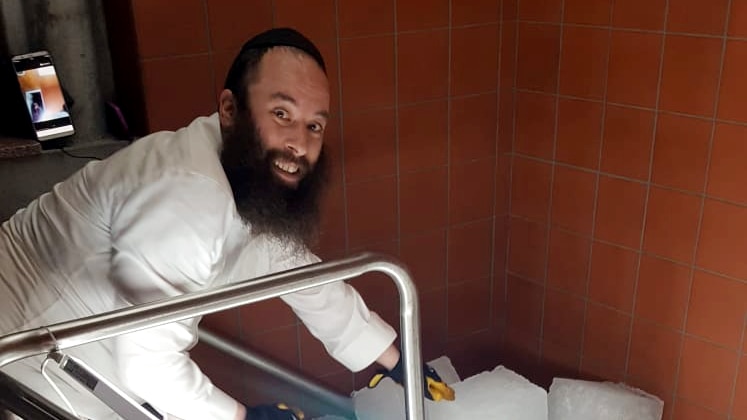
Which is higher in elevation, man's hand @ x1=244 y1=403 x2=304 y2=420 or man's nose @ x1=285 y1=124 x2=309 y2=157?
man's nose @ x1=285 y1=124 x2=309 y2=157

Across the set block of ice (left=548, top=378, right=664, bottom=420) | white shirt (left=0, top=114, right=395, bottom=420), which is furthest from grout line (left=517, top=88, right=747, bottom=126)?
white shirt (left=0, top=114, right=395, bottom=420)

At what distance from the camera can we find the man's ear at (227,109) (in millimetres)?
1848

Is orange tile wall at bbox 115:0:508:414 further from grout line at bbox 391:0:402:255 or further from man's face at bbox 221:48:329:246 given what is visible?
man's face at bbox 221:48:329:246

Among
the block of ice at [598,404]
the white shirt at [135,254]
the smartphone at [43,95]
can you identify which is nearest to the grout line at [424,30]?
the white shirt at [135,254]

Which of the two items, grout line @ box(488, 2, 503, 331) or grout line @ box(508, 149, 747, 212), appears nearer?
grout line @ box(508, 149, 747, 212)

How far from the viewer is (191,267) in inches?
63.0

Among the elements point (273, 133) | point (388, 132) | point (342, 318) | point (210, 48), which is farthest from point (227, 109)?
point (388, 132)

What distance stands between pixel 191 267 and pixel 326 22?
94cm

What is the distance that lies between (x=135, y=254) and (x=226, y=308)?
1.44 feet

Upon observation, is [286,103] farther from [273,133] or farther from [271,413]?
[271,413]

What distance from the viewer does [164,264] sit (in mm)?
1565

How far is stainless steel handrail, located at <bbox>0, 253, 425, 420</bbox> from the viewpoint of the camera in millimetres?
1041

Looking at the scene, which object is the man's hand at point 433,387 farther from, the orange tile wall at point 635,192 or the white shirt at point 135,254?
the orange tile wall at point 635,192

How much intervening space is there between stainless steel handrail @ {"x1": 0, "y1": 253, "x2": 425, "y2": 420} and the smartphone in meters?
0.98
